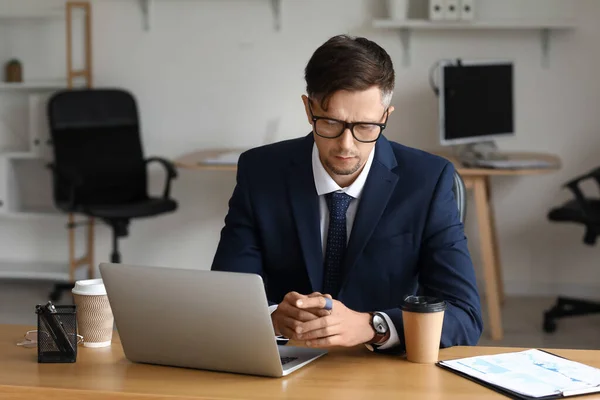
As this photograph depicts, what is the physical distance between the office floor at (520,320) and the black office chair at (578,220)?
90mm

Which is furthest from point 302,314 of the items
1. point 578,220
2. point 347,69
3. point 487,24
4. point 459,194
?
point 487,24

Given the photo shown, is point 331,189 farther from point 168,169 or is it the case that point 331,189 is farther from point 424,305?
point 168,169

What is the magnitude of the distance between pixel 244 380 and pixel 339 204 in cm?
62

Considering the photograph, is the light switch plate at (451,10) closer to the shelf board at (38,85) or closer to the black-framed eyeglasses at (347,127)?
the shelf board at (38,85)

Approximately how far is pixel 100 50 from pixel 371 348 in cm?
389

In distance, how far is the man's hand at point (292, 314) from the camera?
1794 millimetres

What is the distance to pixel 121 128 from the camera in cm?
514

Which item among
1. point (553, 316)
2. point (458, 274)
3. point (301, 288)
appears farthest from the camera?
point (553, 316)

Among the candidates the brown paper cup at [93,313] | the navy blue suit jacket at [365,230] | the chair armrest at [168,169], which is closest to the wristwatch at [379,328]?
the navy blue suit jacket at [365,230]

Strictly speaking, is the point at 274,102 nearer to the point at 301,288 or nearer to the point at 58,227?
the point at 58,227

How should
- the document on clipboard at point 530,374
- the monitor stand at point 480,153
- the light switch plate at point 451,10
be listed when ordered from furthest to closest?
the light switch plate at point 451,10, the monitor stand at point 480,153, the document on clipboard at point 530,374

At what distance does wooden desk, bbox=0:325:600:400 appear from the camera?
1.57m

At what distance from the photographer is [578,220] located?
4.38 m

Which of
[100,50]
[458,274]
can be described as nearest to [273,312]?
[458,274]
